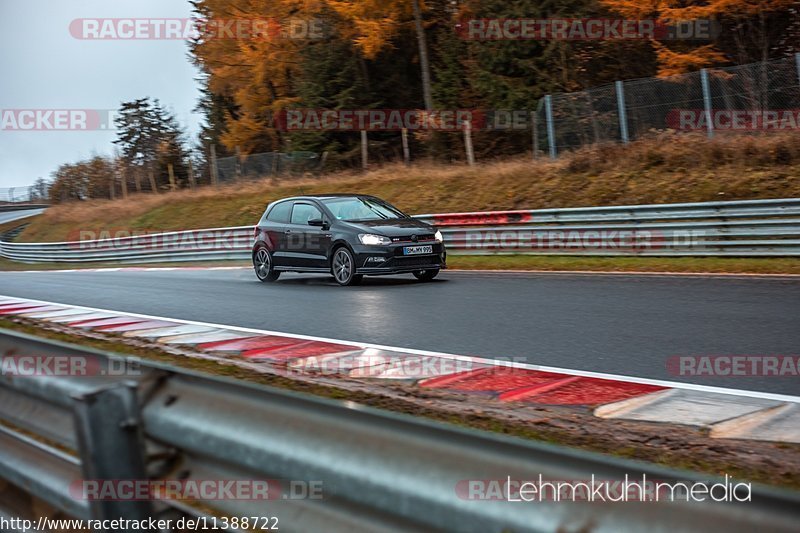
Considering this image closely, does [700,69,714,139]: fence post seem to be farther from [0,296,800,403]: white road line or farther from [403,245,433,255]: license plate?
[0,296,800,403]: white road line

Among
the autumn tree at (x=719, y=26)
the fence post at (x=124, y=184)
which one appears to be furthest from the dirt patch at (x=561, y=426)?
the fence post at (x=124, y=184)

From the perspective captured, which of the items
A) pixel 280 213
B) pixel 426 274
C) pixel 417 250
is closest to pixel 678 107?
pixel 426 274

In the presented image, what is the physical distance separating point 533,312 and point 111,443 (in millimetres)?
7849

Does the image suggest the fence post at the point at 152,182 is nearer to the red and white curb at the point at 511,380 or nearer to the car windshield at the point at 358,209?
the car windshield at the point at 358,209

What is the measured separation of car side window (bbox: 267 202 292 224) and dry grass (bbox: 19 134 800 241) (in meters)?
7.62

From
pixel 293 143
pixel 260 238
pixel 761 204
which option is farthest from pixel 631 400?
pixel 293 143

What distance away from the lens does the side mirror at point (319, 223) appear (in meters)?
14.8

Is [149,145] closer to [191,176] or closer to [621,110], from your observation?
[191,176]

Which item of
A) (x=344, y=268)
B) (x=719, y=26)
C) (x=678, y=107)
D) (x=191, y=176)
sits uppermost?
(x=719, y=26)

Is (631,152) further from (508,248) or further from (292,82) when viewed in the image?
(292,82)

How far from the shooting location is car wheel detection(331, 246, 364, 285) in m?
14.2

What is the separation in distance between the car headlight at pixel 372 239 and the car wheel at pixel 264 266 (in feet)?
9.70

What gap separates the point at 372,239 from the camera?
13875 millimetres

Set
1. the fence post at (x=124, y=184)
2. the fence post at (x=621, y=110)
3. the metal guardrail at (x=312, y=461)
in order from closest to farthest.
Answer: the metal guardrail at (x=312, y=461), the fence post at (x=621, y=110), the fence post at (x=124, y=184)
